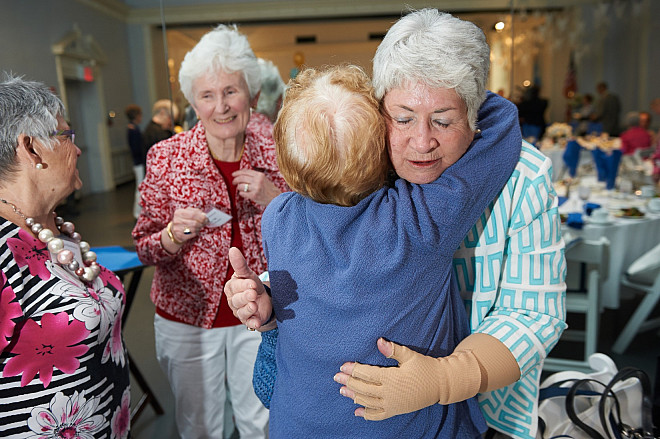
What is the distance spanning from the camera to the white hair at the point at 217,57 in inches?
73.4

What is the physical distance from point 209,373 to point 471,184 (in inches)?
60.0

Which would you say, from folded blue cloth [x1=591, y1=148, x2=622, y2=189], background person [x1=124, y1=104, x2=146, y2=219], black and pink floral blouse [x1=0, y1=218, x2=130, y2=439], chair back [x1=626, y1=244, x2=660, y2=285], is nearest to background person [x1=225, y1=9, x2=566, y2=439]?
black and pink floral blouse [x1=0, y1=218, x2=130, y2=439]

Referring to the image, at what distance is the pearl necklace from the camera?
1.38 meters

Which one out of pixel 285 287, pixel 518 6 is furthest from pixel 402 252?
pixel 518 6

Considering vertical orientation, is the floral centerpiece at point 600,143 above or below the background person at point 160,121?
below

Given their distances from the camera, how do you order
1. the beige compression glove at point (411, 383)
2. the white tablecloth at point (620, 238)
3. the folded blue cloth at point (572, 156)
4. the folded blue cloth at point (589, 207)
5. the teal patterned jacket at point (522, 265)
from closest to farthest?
the beige compression glove at point (411, 383) → the teal patterned jacket at point (522, 265) → the white tablecloth at point (620, 238) → the folded blue cloth at point (589, 207) → the folded blue cloth at point (572, 156)

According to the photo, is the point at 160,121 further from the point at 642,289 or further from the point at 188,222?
the point at 642,289

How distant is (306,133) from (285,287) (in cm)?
30

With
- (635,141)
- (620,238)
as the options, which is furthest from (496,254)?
(635,141)

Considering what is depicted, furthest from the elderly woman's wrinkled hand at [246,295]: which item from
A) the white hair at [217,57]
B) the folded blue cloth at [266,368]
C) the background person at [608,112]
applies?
the background person at [608,112]

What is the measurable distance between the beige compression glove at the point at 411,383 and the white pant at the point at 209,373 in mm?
1134

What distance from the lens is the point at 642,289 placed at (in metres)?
3.52

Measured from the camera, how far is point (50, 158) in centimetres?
139

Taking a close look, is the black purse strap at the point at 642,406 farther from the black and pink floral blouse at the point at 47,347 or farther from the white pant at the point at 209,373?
the black and pink floral blouse at the point at 47,347
